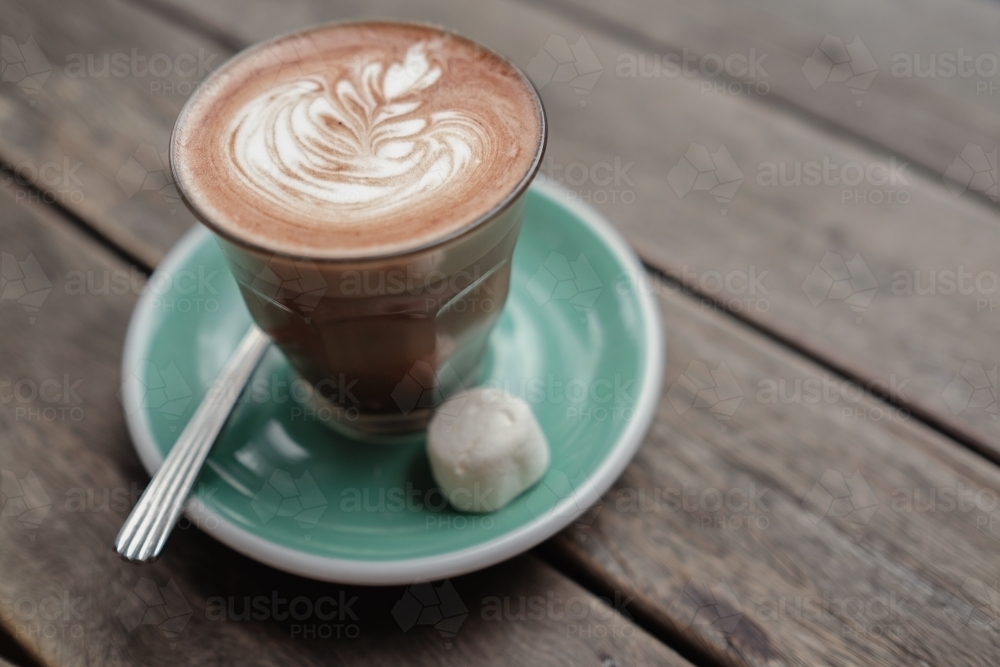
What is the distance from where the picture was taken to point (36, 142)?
4.13 ft

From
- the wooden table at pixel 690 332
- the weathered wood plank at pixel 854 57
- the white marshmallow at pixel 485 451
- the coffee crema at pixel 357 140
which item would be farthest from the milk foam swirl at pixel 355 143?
the weathered wood plank at pixel 854 57

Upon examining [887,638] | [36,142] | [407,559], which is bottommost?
[887,638]

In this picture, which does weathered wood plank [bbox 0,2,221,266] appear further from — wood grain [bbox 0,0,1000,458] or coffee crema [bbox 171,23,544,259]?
coffee crema [bbox 171,23,544,259]

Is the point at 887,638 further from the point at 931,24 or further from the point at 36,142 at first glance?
the point at 36,142

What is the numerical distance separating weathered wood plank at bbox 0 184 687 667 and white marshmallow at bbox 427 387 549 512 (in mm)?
86

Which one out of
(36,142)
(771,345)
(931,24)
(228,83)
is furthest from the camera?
(931,24)

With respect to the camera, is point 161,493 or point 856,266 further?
point 856,266

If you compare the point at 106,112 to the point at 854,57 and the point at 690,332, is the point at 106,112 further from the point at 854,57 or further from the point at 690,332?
the point at 854,57

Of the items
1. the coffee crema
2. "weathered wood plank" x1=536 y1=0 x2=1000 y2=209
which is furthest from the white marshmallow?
"weathered wood plank" x1=536 y1=0 x2=1000 y2=209

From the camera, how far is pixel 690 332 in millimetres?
1068

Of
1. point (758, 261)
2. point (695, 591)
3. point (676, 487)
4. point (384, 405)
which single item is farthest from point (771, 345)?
point (384, 405)

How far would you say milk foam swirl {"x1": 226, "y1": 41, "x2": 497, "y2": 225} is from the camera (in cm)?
79

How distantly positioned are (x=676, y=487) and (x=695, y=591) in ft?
0.41

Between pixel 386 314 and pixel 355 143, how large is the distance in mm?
190
